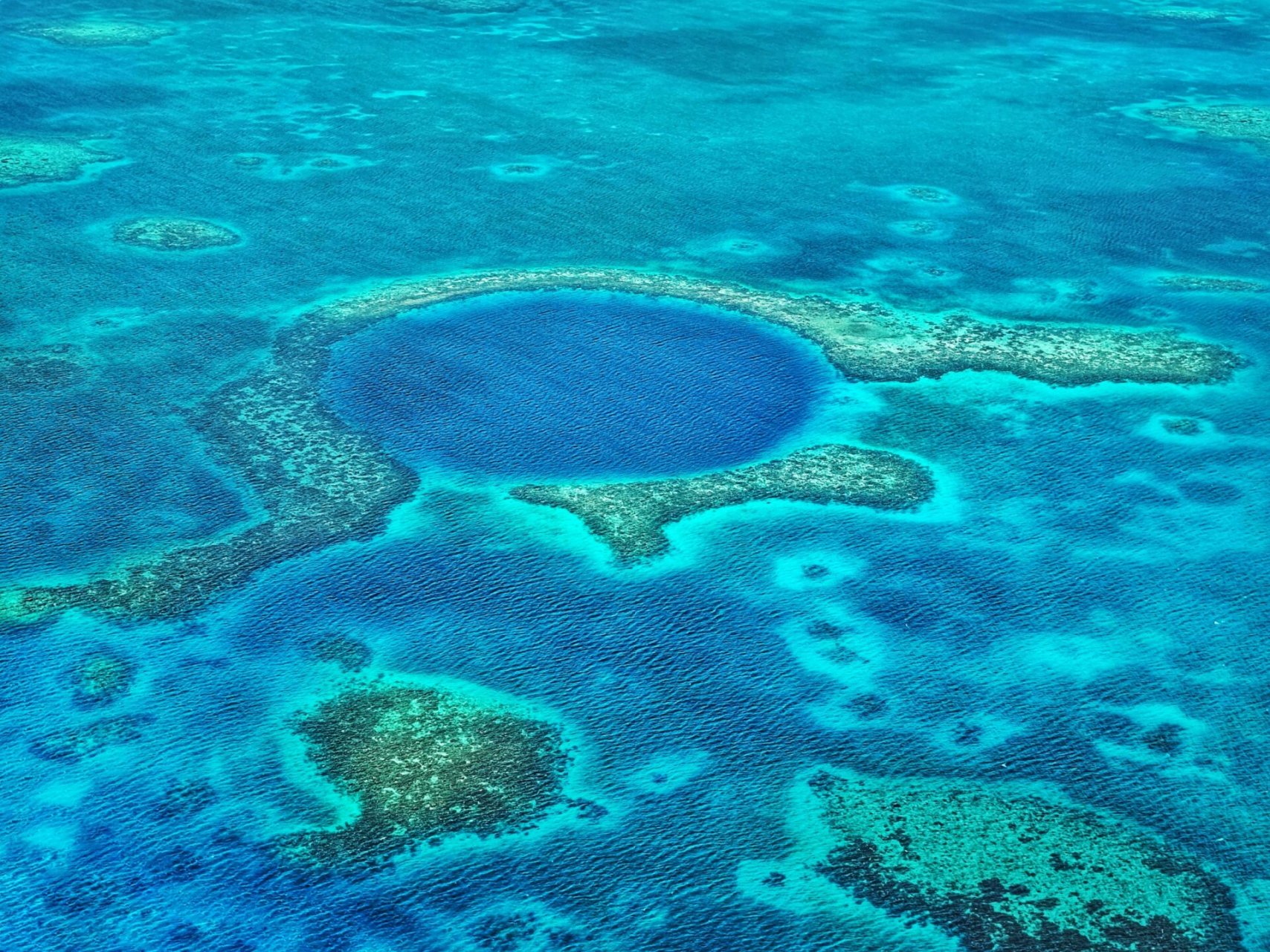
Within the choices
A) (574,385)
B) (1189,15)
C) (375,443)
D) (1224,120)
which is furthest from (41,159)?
(1189,15)

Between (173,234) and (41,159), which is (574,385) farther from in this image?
(41,159)

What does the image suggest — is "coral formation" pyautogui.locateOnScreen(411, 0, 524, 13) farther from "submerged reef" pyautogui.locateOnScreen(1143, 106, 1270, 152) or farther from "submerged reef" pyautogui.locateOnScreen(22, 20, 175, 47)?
"submerged reef" pyautogui.locateOnScreen(1143, 106, 1270, 152)

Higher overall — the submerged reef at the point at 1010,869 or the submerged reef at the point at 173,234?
the submerged reef at the point at 173,234

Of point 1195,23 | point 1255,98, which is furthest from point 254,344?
point 1195,23

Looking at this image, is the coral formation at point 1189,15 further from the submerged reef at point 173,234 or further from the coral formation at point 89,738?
the coral formation at point 89,738

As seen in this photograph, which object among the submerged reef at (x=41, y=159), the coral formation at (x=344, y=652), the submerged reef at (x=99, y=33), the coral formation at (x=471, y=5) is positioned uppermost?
the coral formation at (x=471, y=5)

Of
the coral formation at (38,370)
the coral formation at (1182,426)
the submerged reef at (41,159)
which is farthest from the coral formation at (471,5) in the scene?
the coral formation at (1182,426)

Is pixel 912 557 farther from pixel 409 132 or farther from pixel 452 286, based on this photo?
pixel 409 132
